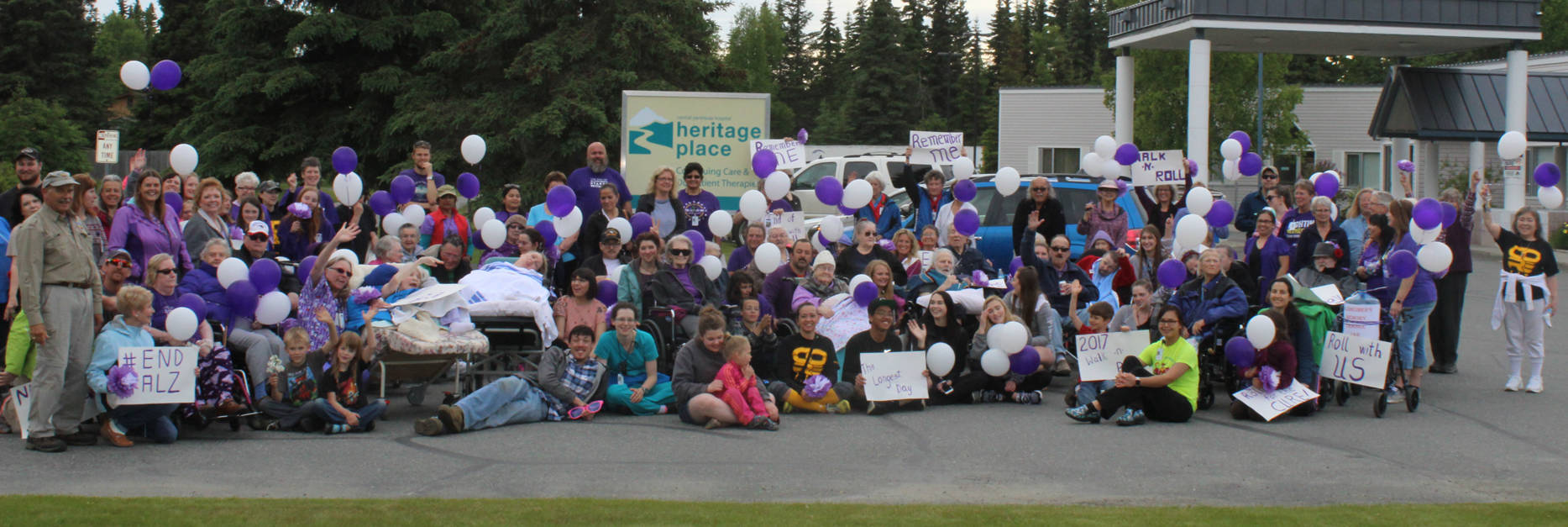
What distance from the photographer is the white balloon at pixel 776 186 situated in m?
13.1

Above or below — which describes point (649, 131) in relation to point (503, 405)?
above

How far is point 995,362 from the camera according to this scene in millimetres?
10180

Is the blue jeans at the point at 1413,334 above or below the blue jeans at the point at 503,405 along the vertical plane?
above

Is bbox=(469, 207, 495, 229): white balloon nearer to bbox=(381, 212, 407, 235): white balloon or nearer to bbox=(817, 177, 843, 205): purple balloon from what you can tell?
bbox=(381, 212, 407, 235): white balloon

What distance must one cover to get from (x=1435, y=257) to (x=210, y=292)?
353 inches

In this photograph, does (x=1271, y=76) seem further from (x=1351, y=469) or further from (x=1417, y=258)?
(x=1351, y=469)

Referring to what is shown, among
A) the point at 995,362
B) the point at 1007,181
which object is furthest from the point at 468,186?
the point at 995,362

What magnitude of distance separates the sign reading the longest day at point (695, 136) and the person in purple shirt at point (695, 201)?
7.39 feet

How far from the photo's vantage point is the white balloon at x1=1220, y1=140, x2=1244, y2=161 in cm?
1410

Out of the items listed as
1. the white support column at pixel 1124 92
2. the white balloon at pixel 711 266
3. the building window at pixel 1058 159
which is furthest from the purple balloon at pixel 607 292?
the building window at pixel 1058 159

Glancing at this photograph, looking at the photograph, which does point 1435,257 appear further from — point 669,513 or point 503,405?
point 503,405

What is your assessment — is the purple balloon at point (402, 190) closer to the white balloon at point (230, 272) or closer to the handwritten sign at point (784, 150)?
the white balloon at point (230, 272)

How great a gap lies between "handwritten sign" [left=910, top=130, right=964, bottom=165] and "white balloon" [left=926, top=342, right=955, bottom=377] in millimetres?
5110

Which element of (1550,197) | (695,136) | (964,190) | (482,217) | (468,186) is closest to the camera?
(1550,197)
